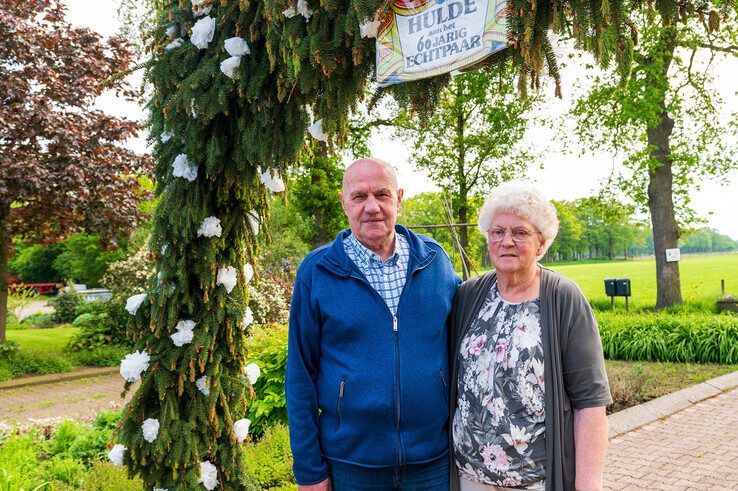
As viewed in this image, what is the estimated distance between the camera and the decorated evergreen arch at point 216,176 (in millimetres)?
2885

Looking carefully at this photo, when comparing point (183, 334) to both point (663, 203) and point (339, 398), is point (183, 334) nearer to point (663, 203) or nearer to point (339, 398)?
point (339, 398)

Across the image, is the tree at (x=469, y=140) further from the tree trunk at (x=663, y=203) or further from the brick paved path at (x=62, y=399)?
the brick paved path at (x=62, y=399)

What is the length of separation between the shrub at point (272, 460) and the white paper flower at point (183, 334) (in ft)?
4.05

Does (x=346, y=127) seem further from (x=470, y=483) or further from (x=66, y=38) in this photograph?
(x=66, y=38)

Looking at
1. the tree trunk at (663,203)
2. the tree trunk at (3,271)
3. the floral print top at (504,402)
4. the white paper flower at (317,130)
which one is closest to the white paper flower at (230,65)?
the white paper flower at (317,130)

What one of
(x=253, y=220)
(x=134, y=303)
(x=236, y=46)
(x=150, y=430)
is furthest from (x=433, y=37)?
(x=150, y=430)

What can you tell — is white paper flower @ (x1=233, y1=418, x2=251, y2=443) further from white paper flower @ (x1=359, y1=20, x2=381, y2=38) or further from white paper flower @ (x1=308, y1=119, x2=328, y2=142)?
white paper flower @ (x1=359, y1=20, x2=381, y2=38)

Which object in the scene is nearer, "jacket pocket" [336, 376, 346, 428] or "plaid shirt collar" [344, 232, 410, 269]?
"jacket pocket" [336, 376, 346, 428]

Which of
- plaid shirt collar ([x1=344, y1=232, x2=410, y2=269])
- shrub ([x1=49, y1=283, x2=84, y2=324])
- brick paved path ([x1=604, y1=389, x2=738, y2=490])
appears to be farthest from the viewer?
shrub ([x1=49, y1=283, x2=84, y2=324])

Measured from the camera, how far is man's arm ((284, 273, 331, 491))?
7.63ft

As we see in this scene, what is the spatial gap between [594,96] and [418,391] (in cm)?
1453

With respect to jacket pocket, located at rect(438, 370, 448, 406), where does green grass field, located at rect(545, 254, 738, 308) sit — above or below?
below

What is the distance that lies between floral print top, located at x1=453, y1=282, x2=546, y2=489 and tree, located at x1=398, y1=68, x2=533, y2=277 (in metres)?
14.1

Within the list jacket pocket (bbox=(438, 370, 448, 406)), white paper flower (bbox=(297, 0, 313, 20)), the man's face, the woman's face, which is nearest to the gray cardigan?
the woman's face
